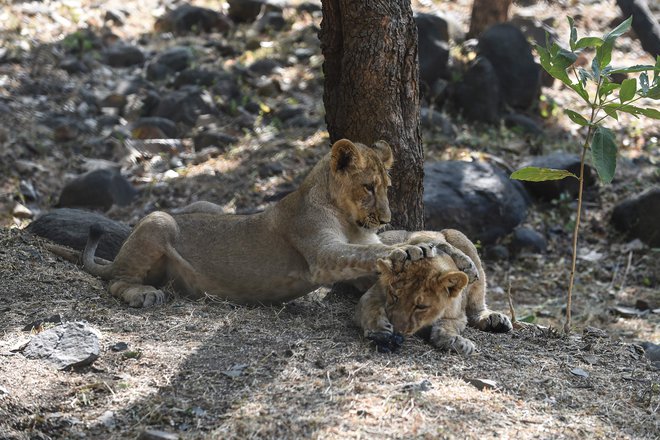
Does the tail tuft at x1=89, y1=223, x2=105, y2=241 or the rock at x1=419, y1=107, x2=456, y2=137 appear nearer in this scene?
the tail tuft at x1=89, y1=223, x2=105, y2=241

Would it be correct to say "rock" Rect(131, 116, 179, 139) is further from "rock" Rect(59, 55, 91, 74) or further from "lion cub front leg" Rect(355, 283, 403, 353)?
"lion cub front leg" Rect(355, 283, 403, 353)

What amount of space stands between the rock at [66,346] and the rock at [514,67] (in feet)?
33.6

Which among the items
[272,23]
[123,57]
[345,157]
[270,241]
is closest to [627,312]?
[345,157]

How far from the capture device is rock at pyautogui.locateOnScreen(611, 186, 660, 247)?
448 inches

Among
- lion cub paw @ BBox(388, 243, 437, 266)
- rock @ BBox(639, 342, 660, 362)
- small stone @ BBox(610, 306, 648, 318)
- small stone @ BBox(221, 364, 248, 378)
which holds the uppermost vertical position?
lion cub paw @ BBox(388, 243, 437, 266)

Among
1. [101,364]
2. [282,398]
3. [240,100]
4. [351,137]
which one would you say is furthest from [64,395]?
[240,100]

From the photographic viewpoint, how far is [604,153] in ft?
20.4

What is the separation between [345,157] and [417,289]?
1324 millimetres

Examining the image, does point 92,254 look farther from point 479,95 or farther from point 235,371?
point 479,95

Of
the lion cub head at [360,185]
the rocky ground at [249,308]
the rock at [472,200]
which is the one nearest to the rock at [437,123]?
the rocky ground at [249,308]

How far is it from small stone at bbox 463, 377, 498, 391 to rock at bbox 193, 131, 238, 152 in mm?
8480

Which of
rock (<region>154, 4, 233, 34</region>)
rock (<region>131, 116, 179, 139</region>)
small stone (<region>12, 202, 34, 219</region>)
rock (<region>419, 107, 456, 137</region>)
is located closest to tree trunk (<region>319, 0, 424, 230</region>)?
small stone (<region>12, 202, 34, 219</region>)

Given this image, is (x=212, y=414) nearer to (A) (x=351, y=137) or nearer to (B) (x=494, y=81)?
(A) (x=351, y=137)

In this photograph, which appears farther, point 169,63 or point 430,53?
point 169,63
